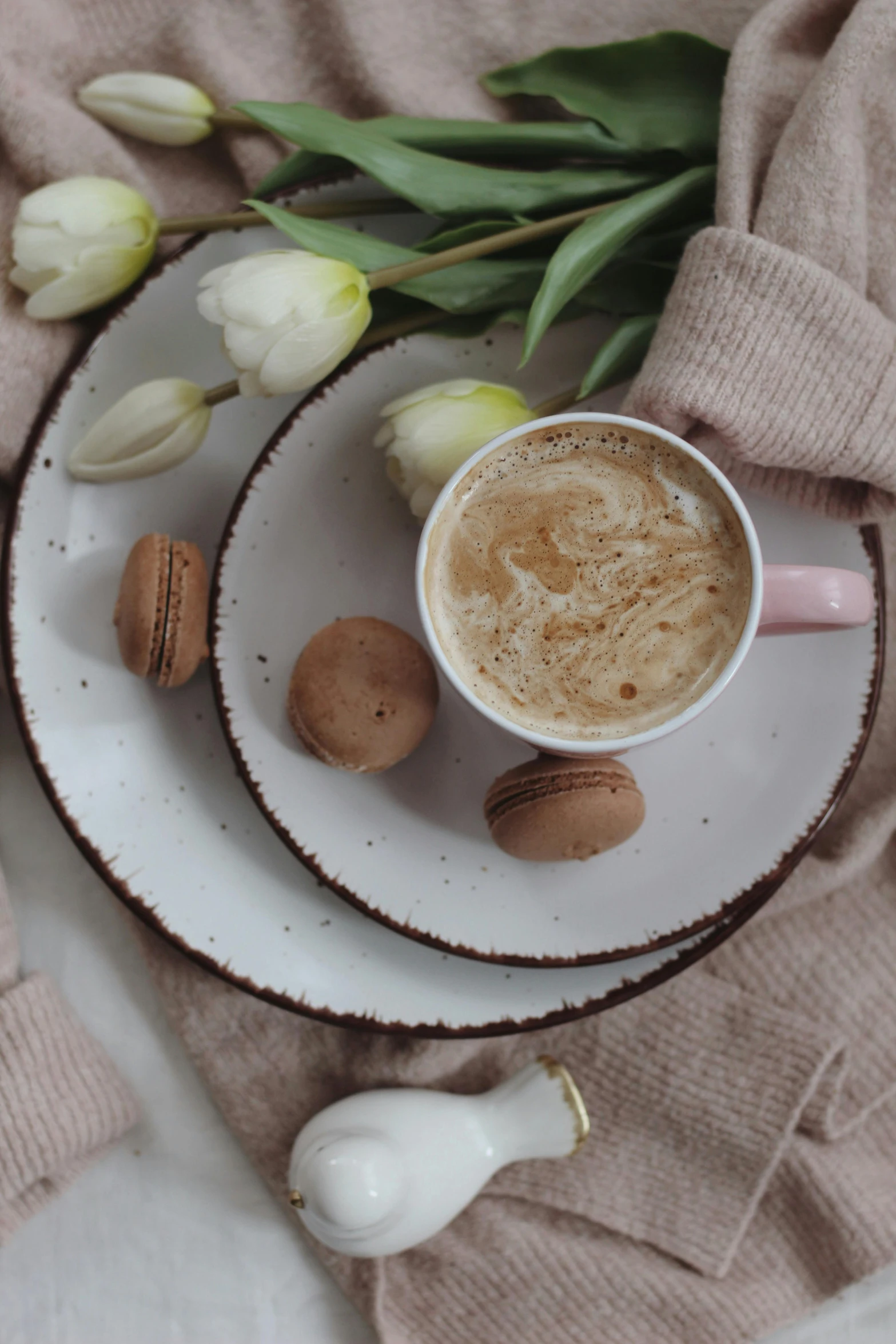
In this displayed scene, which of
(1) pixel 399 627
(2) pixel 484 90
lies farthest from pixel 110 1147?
(2) pixel 484 90

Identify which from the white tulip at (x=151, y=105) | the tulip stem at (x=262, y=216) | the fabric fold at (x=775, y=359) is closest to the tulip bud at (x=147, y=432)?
the tulip stem at (x=262, y=216)

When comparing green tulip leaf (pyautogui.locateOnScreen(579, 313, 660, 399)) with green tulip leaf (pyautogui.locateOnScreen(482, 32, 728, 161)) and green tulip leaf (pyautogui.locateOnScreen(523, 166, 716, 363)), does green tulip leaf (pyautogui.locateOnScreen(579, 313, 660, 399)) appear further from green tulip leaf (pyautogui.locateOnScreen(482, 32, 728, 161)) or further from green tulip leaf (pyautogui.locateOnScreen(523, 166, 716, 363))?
green tulip leaf (pyautogui.locateOnScreen(482, 32, 728, 161))

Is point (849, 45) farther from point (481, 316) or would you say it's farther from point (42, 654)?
point (42, 654)

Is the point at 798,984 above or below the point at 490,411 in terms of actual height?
below

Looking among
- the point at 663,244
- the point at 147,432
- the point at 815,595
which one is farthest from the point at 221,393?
the point at 815,595

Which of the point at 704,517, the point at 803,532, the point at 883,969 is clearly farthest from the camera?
the point at 883,969

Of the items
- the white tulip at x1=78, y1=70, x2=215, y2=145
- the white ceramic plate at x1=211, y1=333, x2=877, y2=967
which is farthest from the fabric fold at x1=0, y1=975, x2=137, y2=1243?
the white tulip at x1=78, y1=70, x2=215, y2=145

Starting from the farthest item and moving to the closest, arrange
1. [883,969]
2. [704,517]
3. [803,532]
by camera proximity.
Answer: [883,969] → [803,532] → [704,517]

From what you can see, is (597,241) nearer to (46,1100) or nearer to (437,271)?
(437,271)
